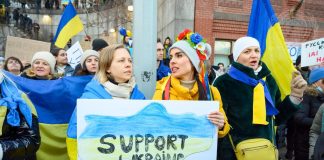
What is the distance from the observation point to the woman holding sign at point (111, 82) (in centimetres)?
246

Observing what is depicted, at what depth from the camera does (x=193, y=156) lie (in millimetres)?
2355

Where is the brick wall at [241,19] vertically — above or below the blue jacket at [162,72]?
above

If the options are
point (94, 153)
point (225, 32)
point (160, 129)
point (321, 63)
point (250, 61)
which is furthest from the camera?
point (225, 32)

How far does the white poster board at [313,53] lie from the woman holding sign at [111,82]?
174 inches

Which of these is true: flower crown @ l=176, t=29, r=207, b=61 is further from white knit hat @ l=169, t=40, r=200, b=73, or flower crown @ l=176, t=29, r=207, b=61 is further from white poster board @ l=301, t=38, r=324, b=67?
white poster board @ l=301, t=38, r=324, b=67

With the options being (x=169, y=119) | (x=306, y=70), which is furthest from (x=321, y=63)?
(x=169, y=119)

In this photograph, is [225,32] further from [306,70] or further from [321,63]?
[321,63]

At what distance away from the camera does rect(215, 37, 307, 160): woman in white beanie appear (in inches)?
111

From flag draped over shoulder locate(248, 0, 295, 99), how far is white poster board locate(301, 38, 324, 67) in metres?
2.24

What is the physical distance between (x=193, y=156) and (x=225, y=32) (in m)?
9.95

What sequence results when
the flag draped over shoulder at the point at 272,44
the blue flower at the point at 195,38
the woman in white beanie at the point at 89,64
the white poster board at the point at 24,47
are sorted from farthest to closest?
the white poster board at the point at 24,47 → the woman in white beanie at the point at 89,64 → the flag draped over shoulder at the point at 272,44 → the blue flower at the point at 195,38

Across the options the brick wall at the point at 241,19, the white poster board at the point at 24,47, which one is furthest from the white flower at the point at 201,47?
the brick wall at the point at 241,19

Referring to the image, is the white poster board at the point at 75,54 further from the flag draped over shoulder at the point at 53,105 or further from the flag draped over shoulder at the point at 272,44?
the flag draped over shoulder at the point at 272,44

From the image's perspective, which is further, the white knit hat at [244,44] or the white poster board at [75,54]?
the white poster board at [75,54]
